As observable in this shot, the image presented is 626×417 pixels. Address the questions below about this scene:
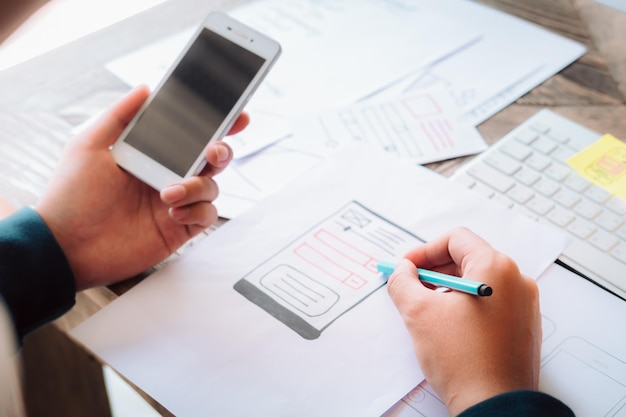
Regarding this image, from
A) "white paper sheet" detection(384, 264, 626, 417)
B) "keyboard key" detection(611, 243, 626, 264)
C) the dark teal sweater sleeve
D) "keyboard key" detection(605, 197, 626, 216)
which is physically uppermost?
"keyboard key" detection(605, 197, 626, 216)

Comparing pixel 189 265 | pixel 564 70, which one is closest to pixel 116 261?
pixel 189 265

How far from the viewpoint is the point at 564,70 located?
2.79 feet

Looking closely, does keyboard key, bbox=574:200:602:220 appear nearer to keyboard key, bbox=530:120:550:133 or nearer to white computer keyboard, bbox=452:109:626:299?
white computer keyboard, bbox=452:109:626:299

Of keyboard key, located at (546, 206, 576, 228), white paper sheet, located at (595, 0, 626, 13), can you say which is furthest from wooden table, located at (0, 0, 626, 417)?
keyboard key, located at (546, 206, 576, 228)

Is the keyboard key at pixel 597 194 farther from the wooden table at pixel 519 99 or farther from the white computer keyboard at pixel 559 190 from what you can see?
the wooden table at pixel 519 99

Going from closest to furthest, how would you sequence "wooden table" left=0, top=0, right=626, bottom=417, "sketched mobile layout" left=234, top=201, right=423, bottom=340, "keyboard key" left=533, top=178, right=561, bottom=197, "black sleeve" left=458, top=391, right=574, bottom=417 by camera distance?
"black sleeve" left=458, top=391, right=574, bottom=417 < "sketched mobile layout" left=234, top=201, right=423, bottom=340 < "keyboard key" left=533, top=178, right=561, bottom=197 < "wooden table" left=0, top=0, right=626, bottom=417

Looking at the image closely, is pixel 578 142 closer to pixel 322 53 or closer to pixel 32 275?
pixel 322 53

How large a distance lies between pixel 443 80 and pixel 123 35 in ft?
1.51

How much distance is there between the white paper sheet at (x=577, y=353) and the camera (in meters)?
0.51

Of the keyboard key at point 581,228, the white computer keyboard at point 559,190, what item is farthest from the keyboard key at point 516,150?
the keyboard key at point 581,228

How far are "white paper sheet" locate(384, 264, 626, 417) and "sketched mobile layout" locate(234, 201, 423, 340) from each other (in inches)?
4.3

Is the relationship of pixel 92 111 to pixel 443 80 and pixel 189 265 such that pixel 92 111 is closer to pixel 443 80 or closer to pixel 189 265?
pixel 189 265

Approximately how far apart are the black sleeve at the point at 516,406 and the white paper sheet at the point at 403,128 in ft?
1.06

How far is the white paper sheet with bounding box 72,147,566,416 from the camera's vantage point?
52 cm
